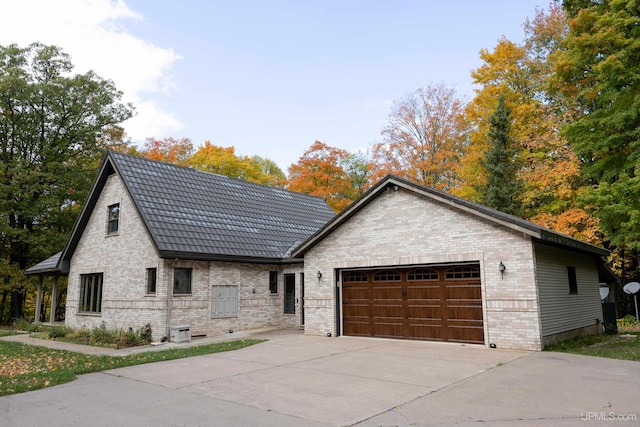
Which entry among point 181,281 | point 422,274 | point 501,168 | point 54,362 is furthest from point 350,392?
point 501,168

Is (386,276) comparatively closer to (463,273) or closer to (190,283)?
(463,273)

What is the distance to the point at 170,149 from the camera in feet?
129

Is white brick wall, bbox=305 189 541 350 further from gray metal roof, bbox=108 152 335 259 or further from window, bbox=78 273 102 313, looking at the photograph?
window, bbox=78 273 102 313

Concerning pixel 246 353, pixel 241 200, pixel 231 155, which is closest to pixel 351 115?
pixel 241 200

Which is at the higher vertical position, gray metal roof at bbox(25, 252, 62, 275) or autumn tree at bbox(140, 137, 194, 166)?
autumn tree at bbox(140, 137, 194, 166)

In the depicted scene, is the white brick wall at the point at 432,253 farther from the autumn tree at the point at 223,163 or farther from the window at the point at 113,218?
the autumn tree at the point at 223,163

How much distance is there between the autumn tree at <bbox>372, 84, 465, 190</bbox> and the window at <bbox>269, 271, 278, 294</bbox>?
1404 cm

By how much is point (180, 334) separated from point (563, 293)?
1258 cm

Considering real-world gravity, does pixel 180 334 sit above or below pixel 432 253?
below

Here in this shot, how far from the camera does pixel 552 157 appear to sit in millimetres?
23141

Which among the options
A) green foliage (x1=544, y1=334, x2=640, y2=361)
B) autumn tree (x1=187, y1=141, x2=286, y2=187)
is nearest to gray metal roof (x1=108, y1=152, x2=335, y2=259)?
green foliage (x1=544, y1=334, x2=640, y2=361)

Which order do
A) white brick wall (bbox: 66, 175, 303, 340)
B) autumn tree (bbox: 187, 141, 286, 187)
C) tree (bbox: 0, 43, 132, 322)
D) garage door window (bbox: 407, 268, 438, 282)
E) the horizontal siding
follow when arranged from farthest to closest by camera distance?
autumn tree (bbox: 187, 141, 286, 187), tree (bbox: 0, 43, 132, 322), white brick wall (bbox: 66, 175, 303, 340), garage door window (bbox: 407, 268, 438, 282), the horizontal siding

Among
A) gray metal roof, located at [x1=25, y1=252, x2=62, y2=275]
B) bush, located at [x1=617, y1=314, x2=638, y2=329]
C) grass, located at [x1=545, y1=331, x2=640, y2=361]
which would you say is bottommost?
bush, located at [x1=617, y1=314, x2=638, y2=329]

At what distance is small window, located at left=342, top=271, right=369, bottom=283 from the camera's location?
15.7m
